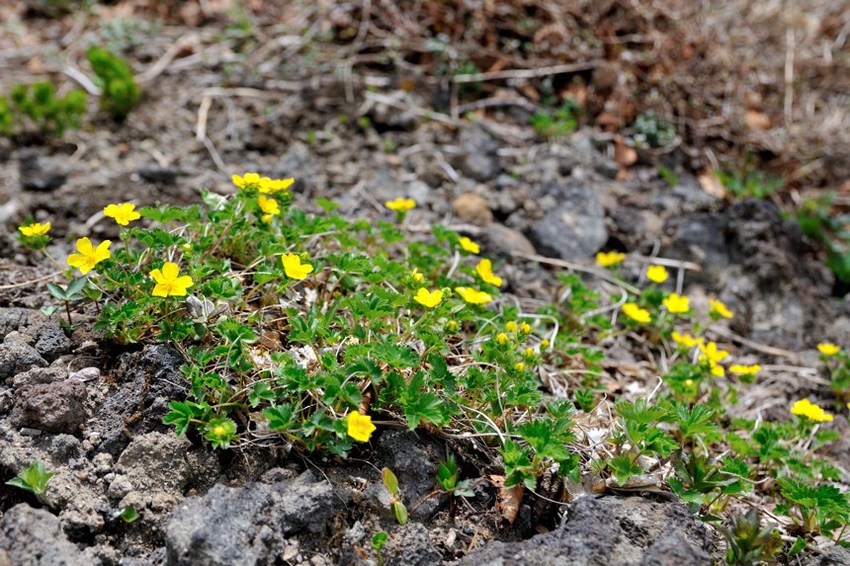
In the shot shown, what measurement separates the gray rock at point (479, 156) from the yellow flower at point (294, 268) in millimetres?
2161

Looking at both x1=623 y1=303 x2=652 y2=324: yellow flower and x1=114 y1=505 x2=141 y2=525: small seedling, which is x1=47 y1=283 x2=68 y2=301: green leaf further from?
x1=623 y1=303 x2=652 y2=324: yellow flower

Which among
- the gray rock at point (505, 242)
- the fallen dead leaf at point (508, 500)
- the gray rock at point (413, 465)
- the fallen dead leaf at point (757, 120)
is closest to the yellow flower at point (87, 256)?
the gray rock at point (413, 465)

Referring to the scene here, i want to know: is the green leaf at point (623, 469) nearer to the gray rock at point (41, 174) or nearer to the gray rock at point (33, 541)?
the gray rock at point (33, 541)

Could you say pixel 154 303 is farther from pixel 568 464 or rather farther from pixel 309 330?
pixel 568 464

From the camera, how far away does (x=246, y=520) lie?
2123 millimetres

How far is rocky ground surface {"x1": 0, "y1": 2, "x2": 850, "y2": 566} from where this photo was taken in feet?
7.09

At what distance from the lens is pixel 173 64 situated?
5.31 meters

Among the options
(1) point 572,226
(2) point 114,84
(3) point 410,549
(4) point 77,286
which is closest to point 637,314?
(1) point 572,226

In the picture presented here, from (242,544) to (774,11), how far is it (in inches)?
256

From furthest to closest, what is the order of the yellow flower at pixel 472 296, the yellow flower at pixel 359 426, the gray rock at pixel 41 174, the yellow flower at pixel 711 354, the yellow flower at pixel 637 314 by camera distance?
1. the gray rock at pixel 41 174
2. the yellow flower at pixel 637 314
3. the yellow flower at pixel 711 354
4. the yellow flower at pixel 472 296
5. the yellow flower at pixel 359 426

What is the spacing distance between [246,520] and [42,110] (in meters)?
3.44

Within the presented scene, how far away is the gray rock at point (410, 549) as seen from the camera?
220cm

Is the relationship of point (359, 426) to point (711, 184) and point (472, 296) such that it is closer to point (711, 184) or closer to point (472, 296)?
point (472, 296)

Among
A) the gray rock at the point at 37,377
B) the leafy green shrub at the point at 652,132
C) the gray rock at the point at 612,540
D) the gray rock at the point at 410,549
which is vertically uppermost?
the leafy green shrub at the point at 652,132
